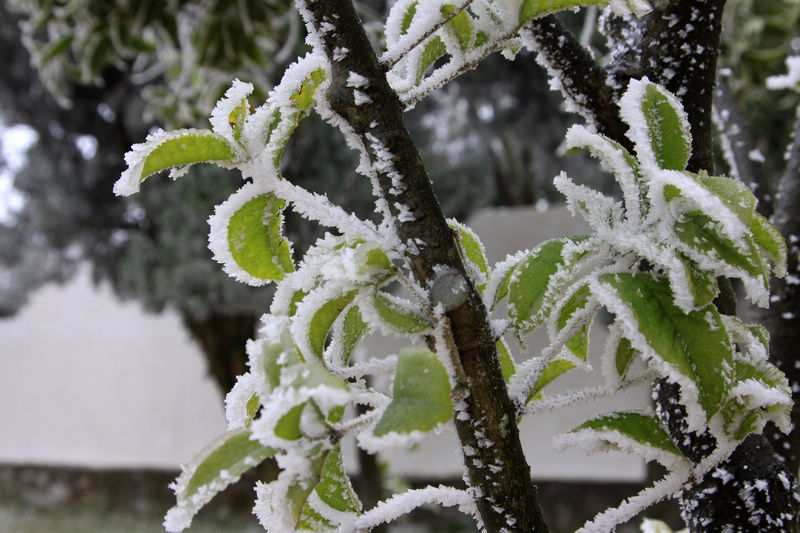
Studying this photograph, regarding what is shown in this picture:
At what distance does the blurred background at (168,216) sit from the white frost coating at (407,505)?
1588 millimetres

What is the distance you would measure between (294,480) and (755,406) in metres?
0.24

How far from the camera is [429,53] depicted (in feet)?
1.31

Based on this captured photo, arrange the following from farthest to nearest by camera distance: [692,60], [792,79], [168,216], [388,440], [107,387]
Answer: [107,387]
[168,216]
[792,79]
[692,60]
[388,440]

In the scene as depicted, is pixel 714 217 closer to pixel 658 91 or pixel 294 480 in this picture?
pixel 658 91

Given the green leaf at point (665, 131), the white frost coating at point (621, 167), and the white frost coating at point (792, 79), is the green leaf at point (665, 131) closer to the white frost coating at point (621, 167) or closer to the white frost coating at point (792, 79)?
the white frost coating at point (621, 167)

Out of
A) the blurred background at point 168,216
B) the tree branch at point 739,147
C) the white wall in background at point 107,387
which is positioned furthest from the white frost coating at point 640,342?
the white wall in background at point 107,387

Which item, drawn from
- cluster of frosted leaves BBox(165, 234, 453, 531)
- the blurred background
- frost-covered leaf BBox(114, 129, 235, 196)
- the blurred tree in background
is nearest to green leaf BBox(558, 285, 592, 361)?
cluster of frosted leaves BBox(165, 234, 453, 531)

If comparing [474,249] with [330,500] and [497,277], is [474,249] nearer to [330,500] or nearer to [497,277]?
[497,277]

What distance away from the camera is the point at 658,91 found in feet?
1.27

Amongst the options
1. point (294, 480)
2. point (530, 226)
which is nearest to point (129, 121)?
point (530, 226)

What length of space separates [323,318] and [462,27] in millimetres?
174

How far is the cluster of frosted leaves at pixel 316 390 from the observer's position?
29cm

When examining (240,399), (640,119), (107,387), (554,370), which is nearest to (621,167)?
(640,119)

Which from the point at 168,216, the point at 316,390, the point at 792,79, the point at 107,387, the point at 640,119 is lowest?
the point at 316,390
